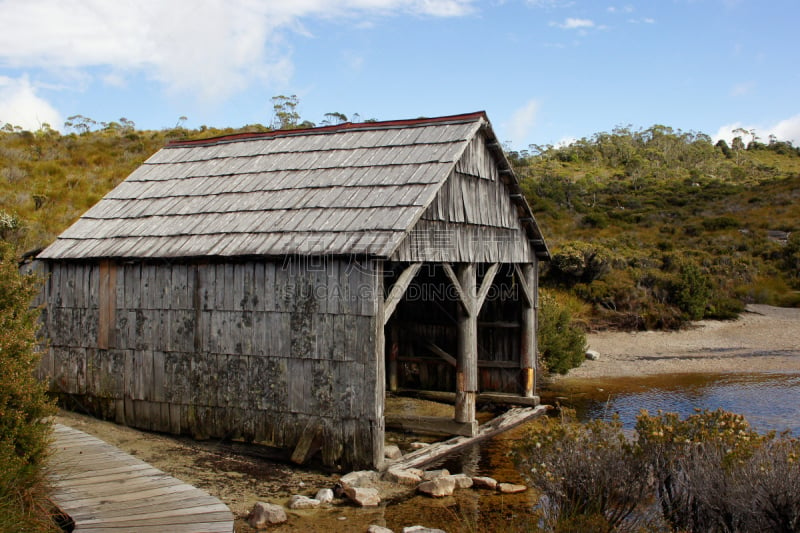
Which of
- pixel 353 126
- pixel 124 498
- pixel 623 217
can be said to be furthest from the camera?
pixel 623 217

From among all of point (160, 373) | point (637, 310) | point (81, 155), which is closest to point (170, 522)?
point (160, 373)

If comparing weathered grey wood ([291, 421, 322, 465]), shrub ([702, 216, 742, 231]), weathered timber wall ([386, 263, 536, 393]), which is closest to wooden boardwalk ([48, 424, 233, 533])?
weathered grey wood ([291, 421, 322, 465])

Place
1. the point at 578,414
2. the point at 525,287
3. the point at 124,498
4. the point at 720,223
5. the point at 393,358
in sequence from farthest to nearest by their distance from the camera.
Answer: the point at 720,223, the point at 393,358, the point at 578,414, the point at 525,287, the point at 124,498

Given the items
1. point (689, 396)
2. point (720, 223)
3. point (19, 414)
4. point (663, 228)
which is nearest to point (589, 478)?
point (19, 414)

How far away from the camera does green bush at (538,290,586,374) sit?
17.7 metres

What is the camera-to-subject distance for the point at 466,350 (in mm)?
11516

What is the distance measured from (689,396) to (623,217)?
23.7 meters

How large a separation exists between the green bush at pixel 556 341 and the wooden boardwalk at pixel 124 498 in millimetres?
11636

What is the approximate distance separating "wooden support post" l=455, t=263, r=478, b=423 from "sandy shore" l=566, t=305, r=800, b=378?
25.1ft

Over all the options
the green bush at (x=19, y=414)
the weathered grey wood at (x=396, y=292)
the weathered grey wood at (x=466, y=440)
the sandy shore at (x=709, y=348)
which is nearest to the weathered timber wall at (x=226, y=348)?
the weathered grey wood at (x=396, y=292)

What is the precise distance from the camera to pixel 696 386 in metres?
16.9

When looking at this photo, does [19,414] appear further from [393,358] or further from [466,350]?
[393,358]

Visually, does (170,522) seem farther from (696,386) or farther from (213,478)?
(696,386)

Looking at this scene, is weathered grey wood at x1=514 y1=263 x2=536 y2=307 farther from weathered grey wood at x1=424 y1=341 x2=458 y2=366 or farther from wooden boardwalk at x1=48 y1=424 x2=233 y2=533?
wooden boardwalk at x1=48 y1=424 x2=233 y2=533
